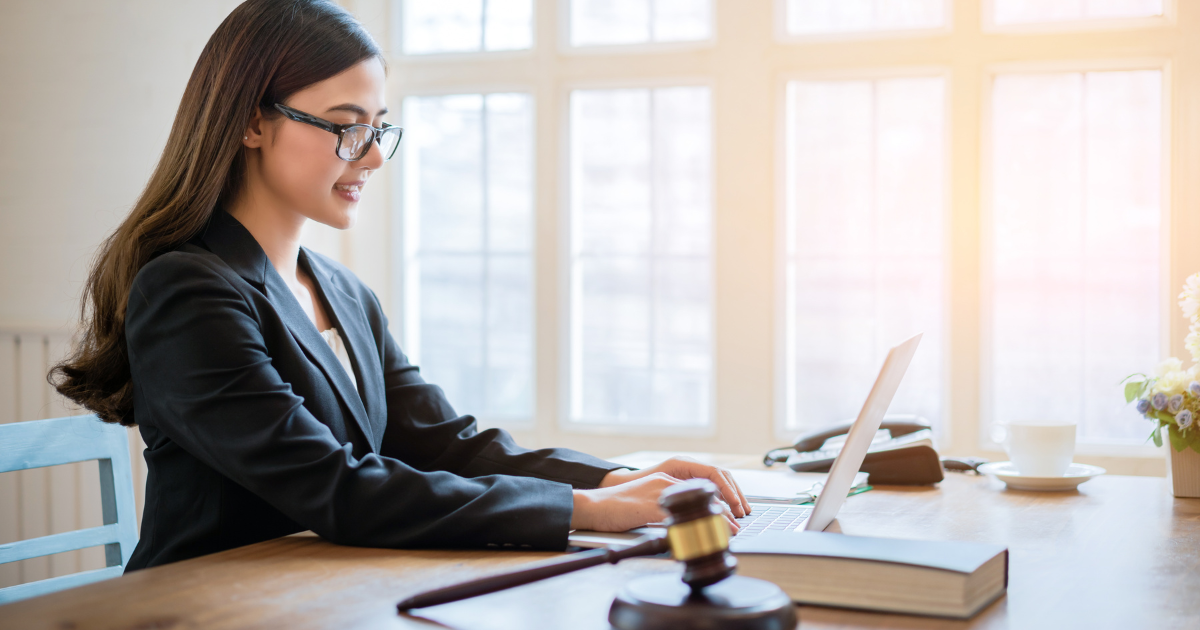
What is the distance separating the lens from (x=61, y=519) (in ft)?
10.1

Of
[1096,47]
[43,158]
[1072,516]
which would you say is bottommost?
[1072,516]

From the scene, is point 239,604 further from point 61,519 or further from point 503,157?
point 503,157

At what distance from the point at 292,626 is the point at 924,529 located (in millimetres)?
849

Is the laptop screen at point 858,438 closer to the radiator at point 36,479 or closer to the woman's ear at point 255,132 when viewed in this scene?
the woman's ear at point 255,132

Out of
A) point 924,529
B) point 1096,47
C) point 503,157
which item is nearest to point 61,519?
point 503,157

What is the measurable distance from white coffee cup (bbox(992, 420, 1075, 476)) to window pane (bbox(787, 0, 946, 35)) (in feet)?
7.75

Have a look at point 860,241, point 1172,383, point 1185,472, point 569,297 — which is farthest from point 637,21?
point 1185,472

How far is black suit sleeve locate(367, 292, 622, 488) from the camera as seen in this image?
5.10 ft

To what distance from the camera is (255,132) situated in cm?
148

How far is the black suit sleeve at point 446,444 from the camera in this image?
1.55m

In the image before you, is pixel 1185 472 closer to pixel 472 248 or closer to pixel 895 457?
pixel 895 457

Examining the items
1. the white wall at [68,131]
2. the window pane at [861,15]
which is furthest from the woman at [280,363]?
the window pane at [861,15]

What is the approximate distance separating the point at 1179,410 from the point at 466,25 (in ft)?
10.9

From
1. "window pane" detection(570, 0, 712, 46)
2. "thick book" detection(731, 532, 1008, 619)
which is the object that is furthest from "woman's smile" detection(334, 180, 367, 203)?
"window pane" detection(570, 0, 712, 46)
